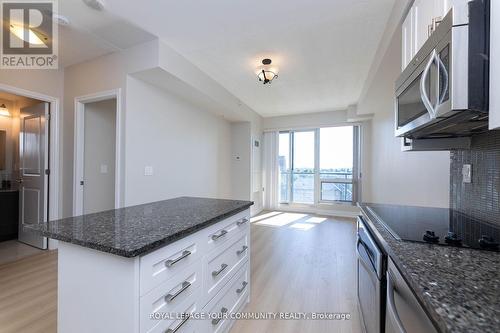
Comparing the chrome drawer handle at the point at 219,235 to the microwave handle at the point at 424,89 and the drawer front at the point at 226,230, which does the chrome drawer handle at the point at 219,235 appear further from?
the microwave handle at the point at 424,89

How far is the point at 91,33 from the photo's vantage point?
94.1 inches

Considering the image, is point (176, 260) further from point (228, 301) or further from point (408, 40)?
point (408, 40)

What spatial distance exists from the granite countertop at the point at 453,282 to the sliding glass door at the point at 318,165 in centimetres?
496

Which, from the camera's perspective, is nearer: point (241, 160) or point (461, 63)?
point (461, 63)

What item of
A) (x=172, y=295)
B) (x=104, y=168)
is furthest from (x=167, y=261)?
(x=104, y=168)

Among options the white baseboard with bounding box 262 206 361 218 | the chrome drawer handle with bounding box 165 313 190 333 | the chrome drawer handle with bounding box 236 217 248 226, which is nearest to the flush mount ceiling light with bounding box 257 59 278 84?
the chrome drawer handle with bounding box 236 217 248 226

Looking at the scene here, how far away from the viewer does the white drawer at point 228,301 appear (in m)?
1.40

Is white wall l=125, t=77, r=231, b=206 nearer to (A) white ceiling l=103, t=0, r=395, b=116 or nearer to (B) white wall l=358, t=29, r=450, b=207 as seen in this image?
(A) white ceiling l=103, t=0, r=395, b=116

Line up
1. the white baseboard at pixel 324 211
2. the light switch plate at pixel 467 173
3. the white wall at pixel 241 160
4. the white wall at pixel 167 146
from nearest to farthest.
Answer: the light switch plate at pixel 467 173 < the white wall at pixel 167 146 < the white wall at pixel 241 160 < the white baseboard at pixel 324 211

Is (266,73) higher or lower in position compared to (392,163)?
higher

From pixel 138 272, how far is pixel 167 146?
104 inches

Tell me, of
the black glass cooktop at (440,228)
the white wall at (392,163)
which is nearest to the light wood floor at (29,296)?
the black glass cooktop at (440,228)

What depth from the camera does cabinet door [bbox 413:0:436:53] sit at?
1.16m

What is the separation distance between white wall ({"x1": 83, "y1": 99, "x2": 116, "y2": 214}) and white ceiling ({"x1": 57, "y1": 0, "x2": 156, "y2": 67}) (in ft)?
2.57
